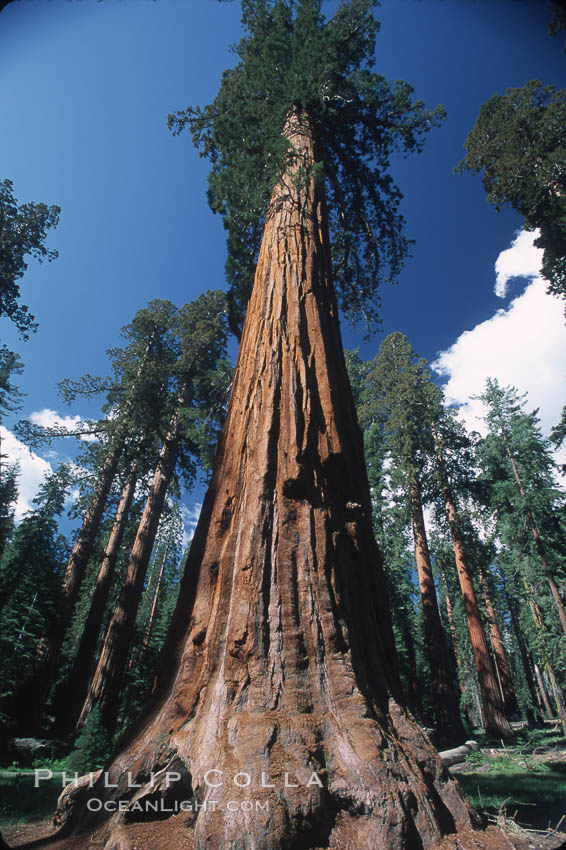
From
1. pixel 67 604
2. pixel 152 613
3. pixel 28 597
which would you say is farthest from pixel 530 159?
pixel 152 613

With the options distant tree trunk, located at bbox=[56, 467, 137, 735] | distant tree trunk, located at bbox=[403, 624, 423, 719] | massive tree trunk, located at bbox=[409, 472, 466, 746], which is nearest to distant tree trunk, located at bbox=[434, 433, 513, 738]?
massive tree trunk, located at bbox=[409, 472, 466, 746]

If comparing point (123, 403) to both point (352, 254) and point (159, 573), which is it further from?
point (159, 573)

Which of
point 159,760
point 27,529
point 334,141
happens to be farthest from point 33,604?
point 334,141

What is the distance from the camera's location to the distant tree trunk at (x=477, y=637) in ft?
40.3

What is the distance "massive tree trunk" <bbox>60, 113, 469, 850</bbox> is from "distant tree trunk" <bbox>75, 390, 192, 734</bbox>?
785 cm

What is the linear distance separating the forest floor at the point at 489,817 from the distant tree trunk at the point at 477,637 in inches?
95.4

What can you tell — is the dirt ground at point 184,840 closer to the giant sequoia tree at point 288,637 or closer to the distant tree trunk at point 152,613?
the giant sequoia tree at point 288,637

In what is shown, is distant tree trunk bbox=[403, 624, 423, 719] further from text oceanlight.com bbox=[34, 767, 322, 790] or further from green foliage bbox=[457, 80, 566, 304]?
text oceanlight.com bbox=[34, 767, 322, 790]

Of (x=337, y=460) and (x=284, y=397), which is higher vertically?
(x=284, y=397)

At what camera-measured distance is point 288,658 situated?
2.22m

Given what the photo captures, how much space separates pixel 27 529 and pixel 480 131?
2289 cm

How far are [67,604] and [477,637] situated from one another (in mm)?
14006

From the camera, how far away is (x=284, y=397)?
3.13 m

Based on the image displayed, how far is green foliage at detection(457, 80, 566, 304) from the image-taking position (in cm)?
991
